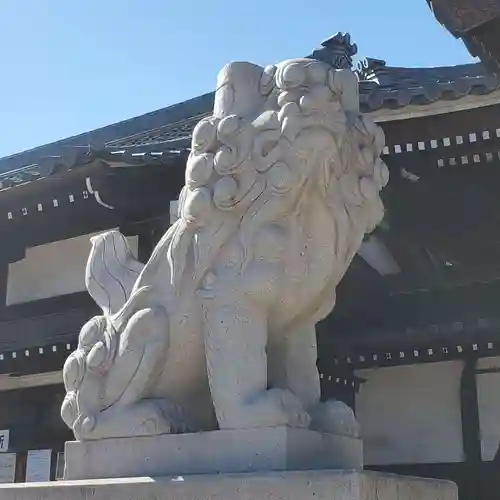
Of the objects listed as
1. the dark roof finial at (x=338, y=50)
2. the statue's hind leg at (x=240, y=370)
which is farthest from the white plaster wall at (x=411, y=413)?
the statue's hind leg at (x=240, y=370)

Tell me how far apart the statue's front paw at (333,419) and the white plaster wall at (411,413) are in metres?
4.02

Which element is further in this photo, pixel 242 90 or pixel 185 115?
pixel 185 115

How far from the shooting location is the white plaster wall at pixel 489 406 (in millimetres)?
6133

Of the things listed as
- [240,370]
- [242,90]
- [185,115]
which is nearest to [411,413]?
[240,370]

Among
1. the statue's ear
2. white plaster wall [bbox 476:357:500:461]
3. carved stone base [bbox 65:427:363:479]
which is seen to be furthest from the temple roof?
carved stone base [bbox 65:427:363:479]

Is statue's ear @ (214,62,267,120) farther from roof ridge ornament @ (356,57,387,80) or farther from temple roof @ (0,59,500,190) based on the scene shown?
roof ridge ornament @ (356,57,387,80)

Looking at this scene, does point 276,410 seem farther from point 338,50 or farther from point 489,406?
point 338,50

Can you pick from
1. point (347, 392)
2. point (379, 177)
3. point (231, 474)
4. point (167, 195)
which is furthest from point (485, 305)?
point (231, 474)

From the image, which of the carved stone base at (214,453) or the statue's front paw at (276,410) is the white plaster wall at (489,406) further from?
the statue's front paw at (276,410)

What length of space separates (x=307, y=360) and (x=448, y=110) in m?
3.26

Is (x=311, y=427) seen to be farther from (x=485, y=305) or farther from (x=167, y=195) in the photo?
(x=167, y=195)

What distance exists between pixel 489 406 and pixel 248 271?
174 inches

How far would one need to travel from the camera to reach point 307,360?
2.61 m

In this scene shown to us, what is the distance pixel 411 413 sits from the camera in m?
6.44
